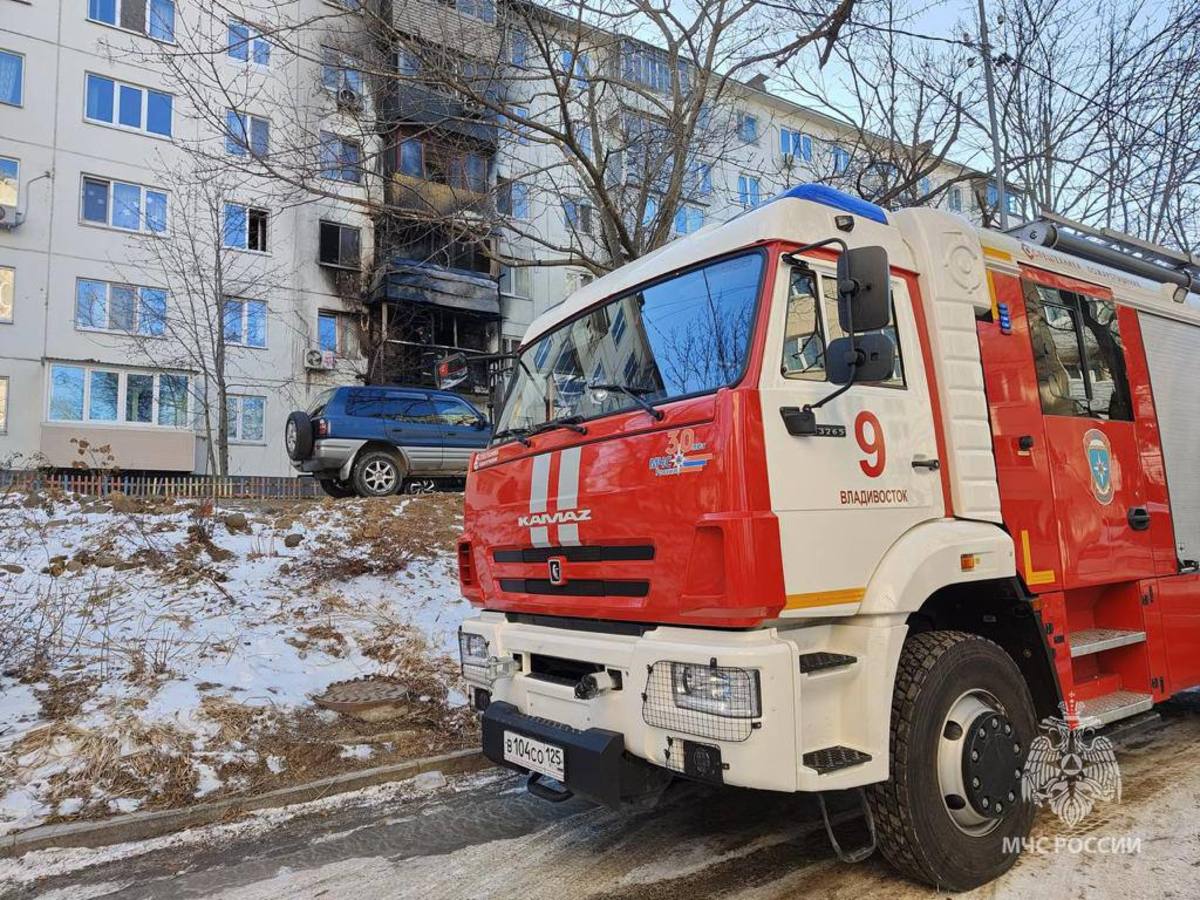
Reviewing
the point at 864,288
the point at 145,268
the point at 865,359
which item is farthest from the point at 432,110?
the point at 145,268

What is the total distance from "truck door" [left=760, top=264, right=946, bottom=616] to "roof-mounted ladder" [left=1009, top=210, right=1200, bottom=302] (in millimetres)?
2166

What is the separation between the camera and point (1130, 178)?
1210cm

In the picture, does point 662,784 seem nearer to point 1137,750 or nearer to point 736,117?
point 1137,750

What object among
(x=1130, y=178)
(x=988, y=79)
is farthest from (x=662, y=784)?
(x=1130, y=178)

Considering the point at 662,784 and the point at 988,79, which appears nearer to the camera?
the point at 662,784

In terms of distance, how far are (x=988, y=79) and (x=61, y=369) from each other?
69.9 ft

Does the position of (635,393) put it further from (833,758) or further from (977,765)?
(977,765)

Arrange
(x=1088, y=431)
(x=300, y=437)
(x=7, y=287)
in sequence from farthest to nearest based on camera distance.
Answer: (x=7, y=287)
(x=300, y=437)
(x=1088, y=431)

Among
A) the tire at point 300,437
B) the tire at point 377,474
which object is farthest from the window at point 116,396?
the tire at point 377,474

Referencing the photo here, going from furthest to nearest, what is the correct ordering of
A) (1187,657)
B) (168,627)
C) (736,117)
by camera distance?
(736,117), (168,627), (1187,657)

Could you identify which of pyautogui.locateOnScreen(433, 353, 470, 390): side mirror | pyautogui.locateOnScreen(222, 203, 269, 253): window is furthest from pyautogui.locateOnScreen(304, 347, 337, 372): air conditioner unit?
pyautogui.locateOnScreen(433, 353, 470, 390): side mirror

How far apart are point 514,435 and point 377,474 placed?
940cm

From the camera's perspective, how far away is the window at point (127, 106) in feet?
69.3

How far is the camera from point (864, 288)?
10.3ft
